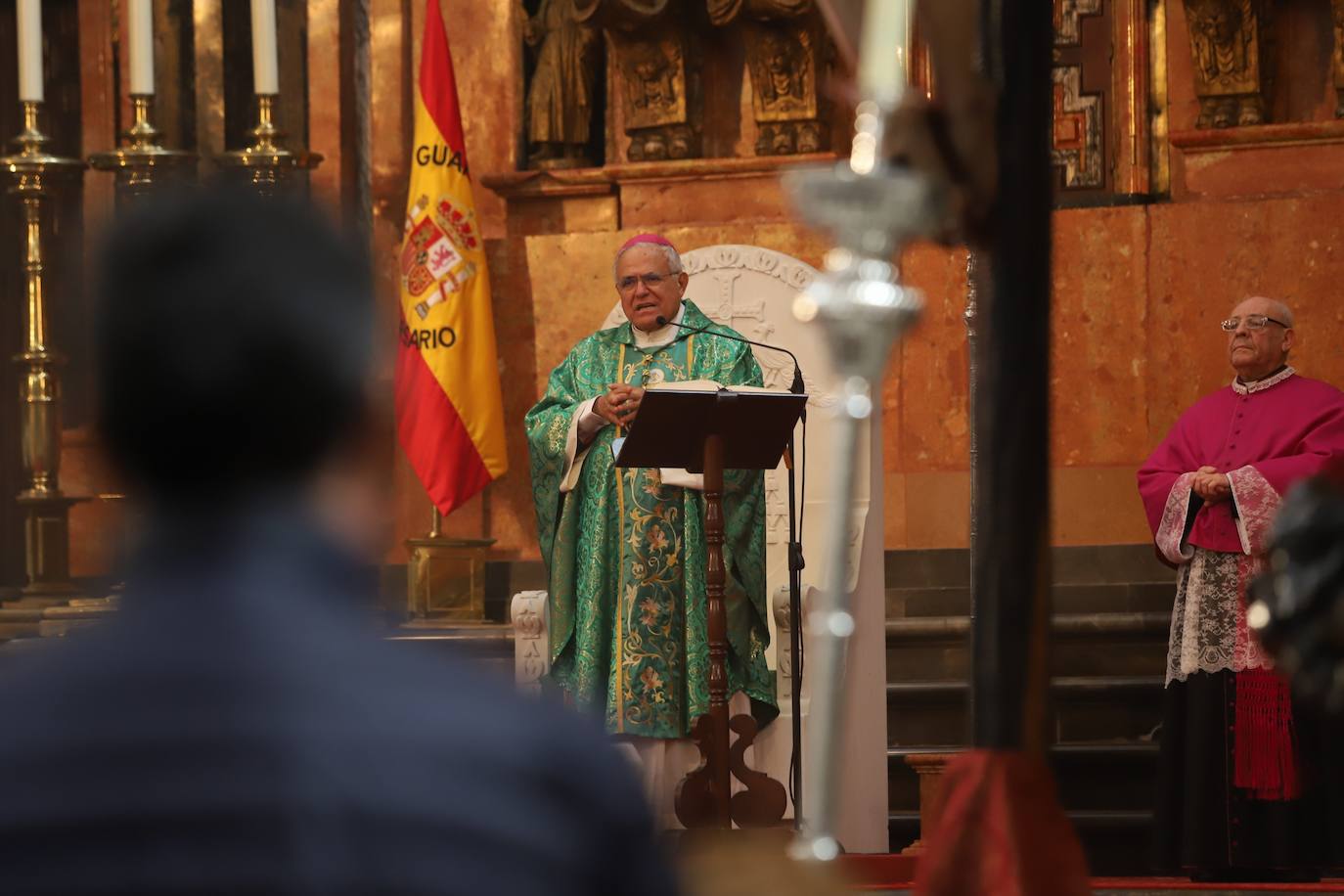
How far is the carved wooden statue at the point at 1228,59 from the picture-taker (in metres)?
8.85

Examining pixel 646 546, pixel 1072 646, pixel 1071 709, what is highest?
pixel 646 546

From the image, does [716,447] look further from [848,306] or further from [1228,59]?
[848,306]

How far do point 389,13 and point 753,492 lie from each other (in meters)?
3.61

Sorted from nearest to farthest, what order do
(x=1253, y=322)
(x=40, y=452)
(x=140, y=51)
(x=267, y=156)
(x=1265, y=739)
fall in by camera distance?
(x=1265, y=739) < (x=1253, y=322) < (x=267, y=156) < (x=140, y=51) < (x=40, y=452)

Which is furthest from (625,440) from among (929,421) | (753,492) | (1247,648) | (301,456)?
(301,456)

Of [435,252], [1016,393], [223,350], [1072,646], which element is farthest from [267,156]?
[223,350]

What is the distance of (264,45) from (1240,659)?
4.26 metres

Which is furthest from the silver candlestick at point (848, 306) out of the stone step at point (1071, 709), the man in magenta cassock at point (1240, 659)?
the stone step at point (1071, 709)

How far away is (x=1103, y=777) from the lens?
25.0 ft

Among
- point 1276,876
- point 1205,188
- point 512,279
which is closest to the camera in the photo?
point 1276,876

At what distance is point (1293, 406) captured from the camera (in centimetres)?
699

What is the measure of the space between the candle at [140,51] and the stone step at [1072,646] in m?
3.59

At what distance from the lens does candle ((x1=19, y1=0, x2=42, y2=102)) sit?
8.13 meters

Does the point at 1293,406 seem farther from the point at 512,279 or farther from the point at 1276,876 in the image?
the point at 512,279
